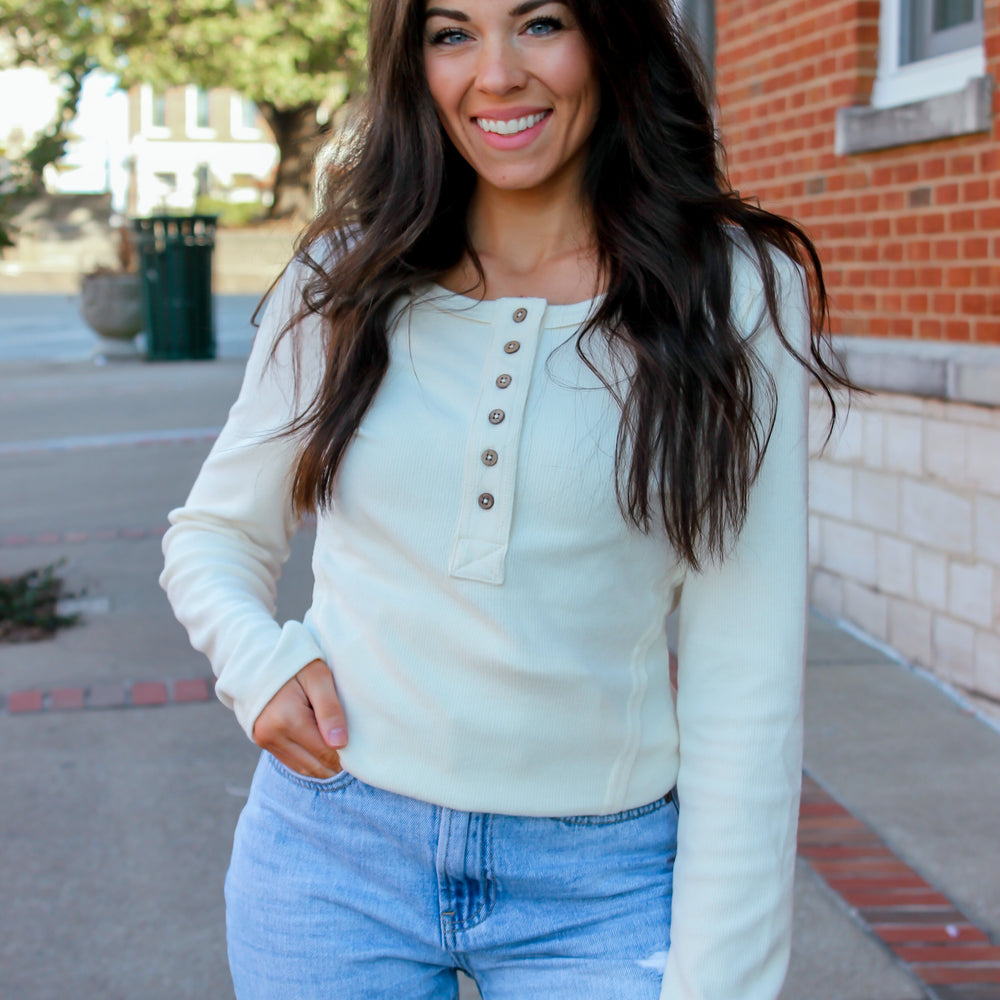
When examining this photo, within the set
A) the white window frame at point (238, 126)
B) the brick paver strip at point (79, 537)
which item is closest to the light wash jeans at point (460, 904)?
the brick paver strip at point (79, 537)

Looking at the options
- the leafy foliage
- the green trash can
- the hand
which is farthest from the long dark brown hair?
the green trash can

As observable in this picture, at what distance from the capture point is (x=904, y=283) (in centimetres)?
518

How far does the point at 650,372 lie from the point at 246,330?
18.1m

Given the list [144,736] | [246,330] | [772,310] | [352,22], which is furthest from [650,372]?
[352,22]

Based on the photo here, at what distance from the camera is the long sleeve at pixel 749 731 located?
4.76ft

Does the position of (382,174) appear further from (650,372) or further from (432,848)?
(432,848)

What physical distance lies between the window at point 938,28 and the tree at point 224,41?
62.9 ft

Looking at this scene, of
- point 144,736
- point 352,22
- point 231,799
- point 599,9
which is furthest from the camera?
point 352,22

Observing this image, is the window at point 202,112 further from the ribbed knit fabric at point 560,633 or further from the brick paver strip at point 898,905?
the ribbed knit fabric at point 560,633

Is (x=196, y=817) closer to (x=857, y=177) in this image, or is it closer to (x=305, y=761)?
(x=305, y=761)

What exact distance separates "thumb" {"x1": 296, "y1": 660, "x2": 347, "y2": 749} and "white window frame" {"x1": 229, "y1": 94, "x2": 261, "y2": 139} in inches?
2323

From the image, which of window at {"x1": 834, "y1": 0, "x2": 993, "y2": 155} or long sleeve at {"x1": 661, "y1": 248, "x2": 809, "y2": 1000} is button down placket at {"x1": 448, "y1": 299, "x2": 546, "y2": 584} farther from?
window at {"x1": 834, "y1": 0, "x2": 993, "y2": 155}

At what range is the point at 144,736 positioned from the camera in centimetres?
Answer: 444

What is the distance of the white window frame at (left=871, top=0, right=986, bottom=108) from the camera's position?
4.90 meters
